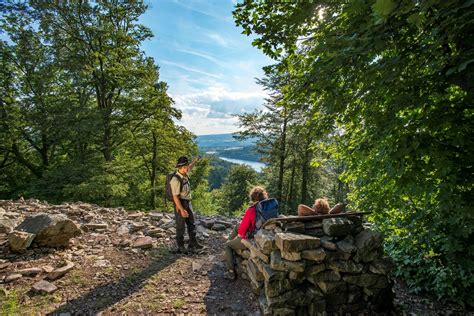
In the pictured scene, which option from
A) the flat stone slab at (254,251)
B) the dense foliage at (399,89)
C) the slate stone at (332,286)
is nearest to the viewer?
the dense foliage at (399,89)

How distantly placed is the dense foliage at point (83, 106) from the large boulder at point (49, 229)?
6.39 m

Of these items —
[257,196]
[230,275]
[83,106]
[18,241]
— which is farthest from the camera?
[83,106]

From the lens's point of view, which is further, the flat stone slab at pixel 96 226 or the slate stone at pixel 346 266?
the flat stone slab at pixel 96 226

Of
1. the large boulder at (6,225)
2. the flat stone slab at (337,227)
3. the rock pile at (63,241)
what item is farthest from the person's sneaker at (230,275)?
the large boulder at (6,225)

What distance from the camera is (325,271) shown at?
3.97 meters

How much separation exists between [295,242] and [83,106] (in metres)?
14.4

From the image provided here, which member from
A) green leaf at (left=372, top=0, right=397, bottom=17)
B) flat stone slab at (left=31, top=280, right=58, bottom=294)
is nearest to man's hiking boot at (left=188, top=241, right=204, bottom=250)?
flat stone slab at (left=31, top=280, right=58, bottom=294)

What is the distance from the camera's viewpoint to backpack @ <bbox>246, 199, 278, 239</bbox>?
5137mm

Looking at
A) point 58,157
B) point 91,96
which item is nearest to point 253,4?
point 91,96

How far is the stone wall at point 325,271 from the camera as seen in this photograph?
3.82m


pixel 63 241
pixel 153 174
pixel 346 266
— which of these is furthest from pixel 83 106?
pixel 346 266

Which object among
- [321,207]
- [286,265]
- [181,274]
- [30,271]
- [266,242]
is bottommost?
[181,274]

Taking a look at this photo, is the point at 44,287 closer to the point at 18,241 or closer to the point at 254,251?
the point at 18,241

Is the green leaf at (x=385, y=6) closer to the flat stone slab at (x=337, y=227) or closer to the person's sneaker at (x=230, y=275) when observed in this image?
the flat stone slab at (x=337, y=227)
